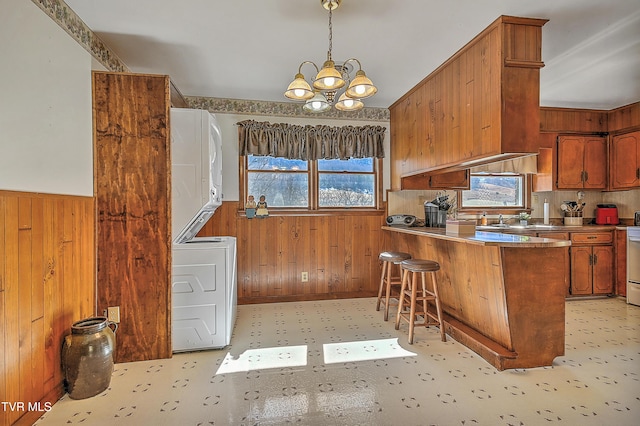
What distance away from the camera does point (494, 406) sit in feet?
6.51

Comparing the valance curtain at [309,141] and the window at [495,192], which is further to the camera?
the window at [495,192]

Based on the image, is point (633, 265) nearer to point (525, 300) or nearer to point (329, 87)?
point (525, 300)

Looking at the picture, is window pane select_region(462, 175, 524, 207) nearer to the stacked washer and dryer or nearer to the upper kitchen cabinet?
the upper kitchen cabinet

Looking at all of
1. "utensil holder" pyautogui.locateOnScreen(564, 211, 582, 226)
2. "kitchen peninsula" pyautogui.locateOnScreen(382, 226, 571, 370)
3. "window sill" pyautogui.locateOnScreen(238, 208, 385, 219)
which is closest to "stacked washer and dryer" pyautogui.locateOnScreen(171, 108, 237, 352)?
"window sill" pyautogui.locateOnScreen(238, 208, 385, 219)

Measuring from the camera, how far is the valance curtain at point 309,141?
4.12 meters

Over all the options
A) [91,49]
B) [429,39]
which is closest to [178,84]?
Answer: [91,49]

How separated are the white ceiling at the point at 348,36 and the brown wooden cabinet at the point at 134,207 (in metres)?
0.46

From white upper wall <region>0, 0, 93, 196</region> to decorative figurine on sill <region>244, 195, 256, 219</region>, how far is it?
6.02ft

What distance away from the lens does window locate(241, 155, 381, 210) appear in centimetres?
429

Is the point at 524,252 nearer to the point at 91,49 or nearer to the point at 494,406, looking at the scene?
the point at 494,406

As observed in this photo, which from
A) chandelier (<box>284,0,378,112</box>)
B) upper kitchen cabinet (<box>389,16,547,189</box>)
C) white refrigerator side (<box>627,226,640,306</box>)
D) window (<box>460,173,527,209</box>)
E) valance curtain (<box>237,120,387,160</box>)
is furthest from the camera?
window (<box>460,173,527,209</box>)

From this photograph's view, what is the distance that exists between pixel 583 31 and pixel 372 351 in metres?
2.97

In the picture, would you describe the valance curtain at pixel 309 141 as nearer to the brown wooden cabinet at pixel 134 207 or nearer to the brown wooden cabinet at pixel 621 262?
the brown wooden cabinet at pixel 134 207

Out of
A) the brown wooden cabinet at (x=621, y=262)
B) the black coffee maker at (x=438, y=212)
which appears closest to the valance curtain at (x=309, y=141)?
the black coffee maker at (x=438, y=212)
